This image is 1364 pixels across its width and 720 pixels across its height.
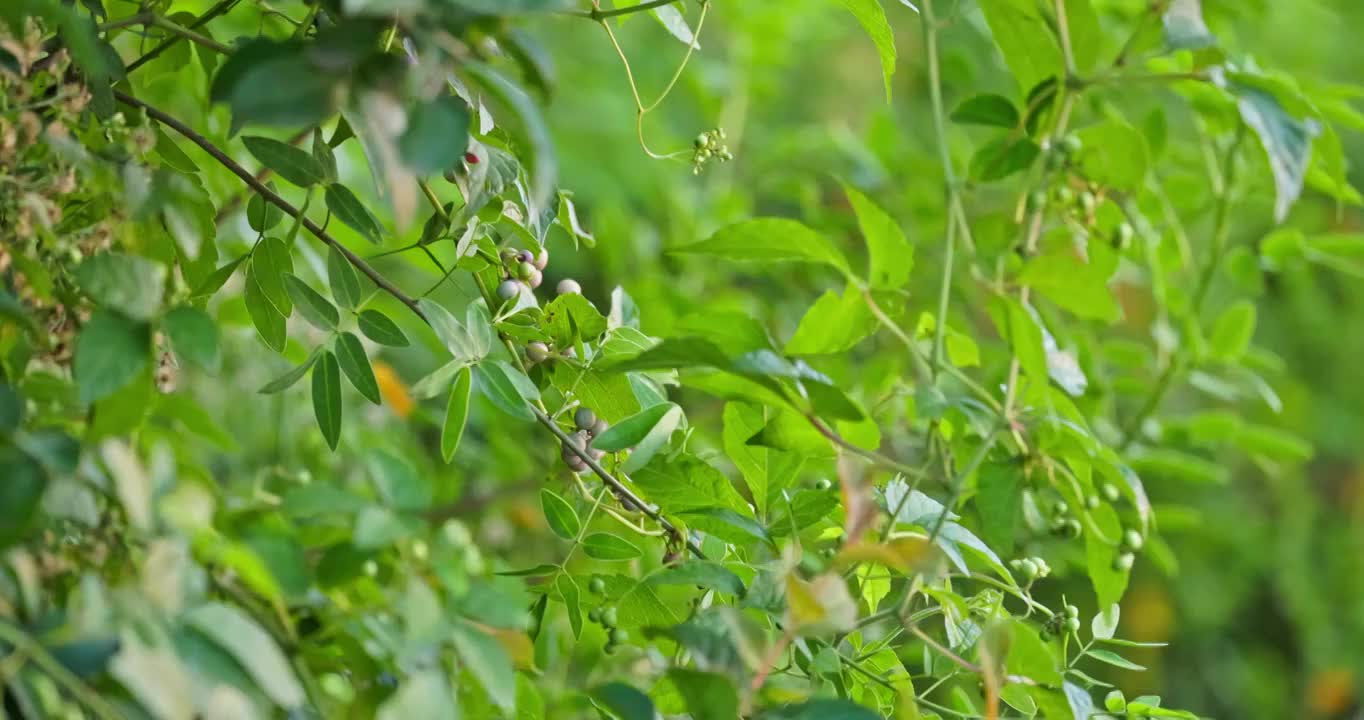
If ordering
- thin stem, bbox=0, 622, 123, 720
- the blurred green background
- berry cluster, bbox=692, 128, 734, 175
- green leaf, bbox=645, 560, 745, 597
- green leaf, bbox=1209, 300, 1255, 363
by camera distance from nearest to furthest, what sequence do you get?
thin stem, bbox=0, 622, 123, 720, green leaf, bbox=645, 560, 745, 597, berry cluster, bbox=692, 128, 734, 175, green leaf, bbox=1209, 300, 1255, 363, the blurred green background

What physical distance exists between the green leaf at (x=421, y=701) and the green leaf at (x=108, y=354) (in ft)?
0.36

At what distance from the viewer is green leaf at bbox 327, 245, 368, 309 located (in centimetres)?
47

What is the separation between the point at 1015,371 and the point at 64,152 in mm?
324

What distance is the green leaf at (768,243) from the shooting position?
43 cm

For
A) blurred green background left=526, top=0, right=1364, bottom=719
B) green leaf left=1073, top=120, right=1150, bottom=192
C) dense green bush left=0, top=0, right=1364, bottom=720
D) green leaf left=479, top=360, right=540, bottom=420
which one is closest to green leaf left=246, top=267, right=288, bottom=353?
dense green bush left=0, top=0, right=1364, bottom=720

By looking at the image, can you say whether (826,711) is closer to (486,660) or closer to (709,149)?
(486,660)

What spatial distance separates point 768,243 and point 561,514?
13 cm

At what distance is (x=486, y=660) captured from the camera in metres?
0.31

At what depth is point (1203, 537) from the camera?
6.95 ft

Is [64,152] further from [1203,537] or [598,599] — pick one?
[1203,537]

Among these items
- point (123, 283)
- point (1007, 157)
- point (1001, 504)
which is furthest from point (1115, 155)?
point (123, 283)

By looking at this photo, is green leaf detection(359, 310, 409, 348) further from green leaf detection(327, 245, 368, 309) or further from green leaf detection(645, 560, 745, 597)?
green leaf detection(645, 560, 745, 597)

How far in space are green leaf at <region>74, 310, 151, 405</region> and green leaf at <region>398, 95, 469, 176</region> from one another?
A: 95 mm

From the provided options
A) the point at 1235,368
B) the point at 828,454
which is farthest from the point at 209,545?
the point at 1235,368
